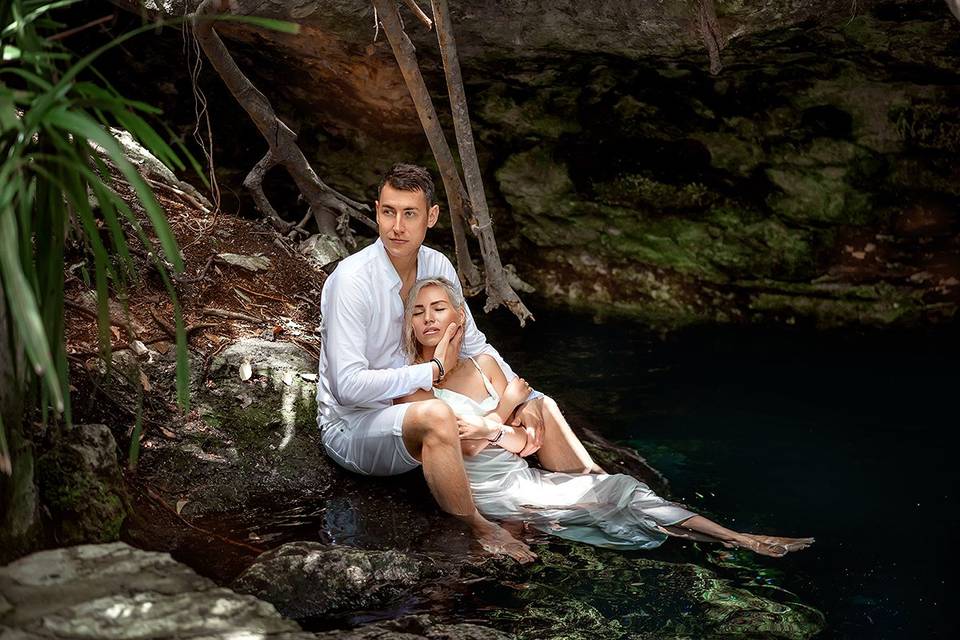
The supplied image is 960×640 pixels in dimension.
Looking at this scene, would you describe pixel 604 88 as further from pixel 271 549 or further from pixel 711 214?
pixel 271 549

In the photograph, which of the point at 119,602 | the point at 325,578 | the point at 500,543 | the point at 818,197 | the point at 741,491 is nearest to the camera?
the point at 119,602

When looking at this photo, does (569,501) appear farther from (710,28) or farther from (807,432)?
(710,28)

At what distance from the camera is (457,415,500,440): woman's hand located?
185 inches

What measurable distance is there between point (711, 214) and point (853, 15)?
2.43m

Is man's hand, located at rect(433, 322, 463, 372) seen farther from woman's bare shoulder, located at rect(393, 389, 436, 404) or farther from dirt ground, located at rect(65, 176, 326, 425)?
dirt ground, located at rect(65, 176, 326, 425)

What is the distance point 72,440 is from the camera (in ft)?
11.7

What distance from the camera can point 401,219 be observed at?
4.72 metres

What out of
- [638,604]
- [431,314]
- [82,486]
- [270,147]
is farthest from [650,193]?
[82,486]

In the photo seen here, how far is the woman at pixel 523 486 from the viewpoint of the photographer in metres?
4.62

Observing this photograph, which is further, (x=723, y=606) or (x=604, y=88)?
(x=604, y=88)

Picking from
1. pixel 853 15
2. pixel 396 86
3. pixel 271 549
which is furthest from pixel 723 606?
pixel 396 86

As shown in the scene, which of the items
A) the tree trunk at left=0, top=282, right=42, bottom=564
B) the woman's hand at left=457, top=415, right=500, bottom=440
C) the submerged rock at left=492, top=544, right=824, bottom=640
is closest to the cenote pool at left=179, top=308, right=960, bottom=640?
the submerged rock at left=492, top=544, right=824, bottom=640

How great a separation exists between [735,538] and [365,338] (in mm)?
1965

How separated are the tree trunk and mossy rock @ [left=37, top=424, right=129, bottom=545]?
7.9 inches
